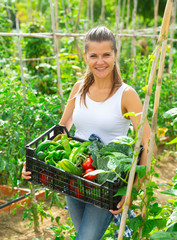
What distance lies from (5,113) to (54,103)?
67 centimetres

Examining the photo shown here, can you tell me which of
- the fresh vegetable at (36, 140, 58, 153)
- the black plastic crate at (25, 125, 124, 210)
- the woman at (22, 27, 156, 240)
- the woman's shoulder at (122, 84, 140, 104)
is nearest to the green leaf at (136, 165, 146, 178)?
the black plastic crate at (25, 125, 124, 210)

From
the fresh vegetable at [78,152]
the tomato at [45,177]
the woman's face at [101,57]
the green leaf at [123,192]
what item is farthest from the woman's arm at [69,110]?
the green leaf at [123,192]

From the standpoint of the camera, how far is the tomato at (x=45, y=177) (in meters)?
1.71

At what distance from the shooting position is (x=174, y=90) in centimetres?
389

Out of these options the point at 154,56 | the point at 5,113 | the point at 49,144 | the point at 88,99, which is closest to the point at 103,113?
the point at 88,99

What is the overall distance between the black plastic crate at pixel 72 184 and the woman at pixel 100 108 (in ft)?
0.29

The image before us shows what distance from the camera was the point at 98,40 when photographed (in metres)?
1.85

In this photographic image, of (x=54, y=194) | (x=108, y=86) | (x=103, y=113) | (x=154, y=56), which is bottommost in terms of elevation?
(x=54, y=194)

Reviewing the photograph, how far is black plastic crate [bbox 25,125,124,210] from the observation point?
1.52 metres

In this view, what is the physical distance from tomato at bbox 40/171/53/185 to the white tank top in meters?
0.42

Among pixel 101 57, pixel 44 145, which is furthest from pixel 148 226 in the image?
pixel 101 57

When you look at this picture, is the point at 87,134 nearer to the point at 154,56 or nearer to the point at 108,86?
the point at 108,86

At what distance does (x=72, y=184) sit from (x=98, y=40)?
842 millimetres

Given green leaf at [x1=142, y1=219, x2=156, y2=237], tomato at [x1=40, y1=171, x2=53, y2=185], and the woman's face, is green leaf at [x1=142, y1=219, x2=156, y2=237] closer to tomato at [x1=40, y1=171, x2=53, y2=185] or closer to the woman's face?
tomato at [x1=40, y1=171, x2=53, y2=185]
